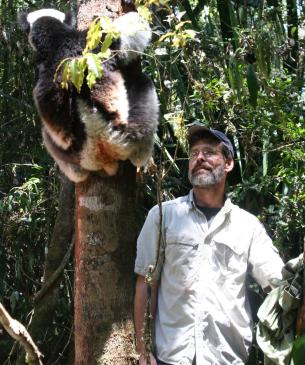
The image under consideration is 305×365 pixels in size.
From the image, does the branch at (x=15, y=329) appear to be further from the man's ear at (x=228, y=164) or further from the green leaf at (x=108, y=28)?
the man's ear at (x=228, y=164)

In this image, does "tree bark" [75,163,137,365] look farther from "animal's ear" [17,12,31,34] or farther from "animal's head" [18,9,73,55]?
"animal's ear" [17,12,31,34]

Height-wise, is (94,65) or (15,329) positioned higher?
(94,65)

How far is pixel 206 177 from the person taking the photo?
2768 millimetres

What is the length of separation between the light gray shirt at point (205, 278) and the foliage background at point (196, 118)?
358 millimetres

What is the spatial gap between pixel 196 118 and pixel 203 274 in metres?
1.49

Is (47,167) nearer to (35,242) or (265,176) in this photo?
(35,242)

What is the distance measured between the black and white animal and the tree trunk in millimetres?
181

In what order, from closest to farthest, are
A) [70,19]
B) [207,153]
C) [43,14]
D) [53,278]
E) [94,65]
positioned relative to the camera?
[94,65] → [207,153] → [43,14] → [70,19] → [53,278]

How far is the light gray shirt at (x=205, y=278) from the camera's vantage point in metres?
2.54

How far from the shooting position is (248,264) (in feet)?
8.91

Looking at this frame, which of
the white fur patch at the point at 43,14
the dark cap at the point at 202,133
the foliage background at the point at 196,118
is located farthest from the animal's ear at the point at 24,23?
the dark cap at the point at 202,133

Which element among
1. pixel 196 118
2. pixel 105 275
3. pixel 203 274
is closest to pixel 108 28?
pixel 105 275

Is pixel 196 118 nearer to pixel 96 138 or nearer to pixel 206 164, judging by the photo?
pixel 206 164

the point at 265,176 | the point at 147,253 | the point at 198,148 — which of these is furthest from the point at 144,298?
the point at 265,176
